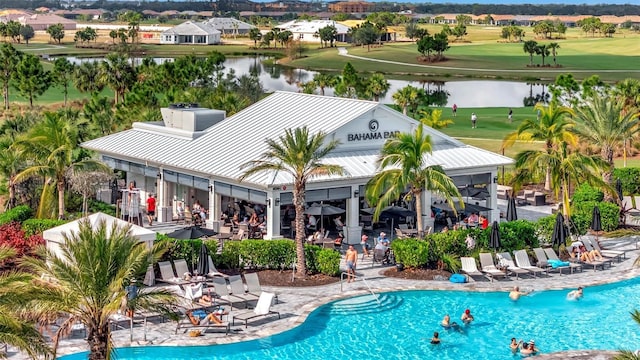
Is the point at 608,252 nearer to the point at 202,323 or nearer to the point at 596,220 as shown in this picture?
the point at 596,220

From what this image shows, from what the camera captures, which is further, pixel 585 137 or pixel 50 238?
pixel 585 137

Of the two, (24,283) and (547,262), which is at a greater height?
(24,283)

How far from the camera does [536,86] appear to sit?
124m

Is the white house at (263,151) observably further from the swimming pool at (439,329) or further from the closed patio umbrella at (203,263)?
the swimming pool at (439,329)

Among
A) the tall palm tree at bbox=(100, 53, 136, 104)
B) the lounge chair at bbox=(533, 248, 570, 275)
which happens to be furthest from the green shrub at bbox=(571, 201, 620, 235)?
the tall palm tree at bbox=(100, 53, 136, 104)

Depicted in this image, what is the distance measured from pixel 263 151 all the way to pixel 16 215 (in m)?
8.99

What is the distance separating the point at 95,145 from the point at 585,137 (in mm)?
21128

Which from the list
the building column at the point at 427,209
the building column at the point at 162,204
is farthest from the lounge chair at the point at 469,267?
the building column at the point at 162,204

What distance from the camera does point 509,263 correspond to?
3200 centimetres

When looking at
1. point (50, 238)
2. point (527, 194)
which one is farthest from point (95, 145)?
point (527, 194)

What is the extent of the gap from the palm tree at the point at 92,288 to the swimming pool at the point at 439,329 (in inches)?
195

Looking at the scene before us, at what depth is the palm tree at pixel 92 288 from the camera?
18344mm

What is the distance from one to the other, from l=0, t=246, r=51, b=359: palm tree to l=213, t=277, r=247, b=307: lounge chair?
9.23m

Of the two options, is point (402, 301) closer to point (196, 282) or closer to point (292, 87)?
point (196, 282)
